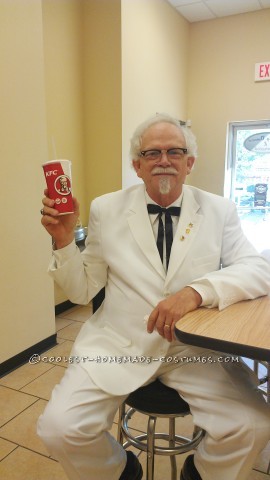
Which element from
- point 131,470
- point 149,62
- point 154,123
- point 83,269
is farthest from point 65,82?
point 131,470

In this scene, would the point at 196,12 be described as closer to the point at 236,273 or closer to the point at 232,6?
the point at 232,6

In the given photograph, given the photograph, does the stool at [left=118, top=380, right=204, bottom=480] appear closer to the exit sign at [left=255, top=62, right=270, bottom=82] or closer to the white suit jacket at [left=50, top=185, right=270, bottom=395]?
the white suit jacket at [left=50, top=185, right=270, bottom=395]

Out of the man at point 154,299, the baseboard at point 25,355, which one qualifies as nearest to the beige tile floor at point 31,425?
the baseboard at point 25,355

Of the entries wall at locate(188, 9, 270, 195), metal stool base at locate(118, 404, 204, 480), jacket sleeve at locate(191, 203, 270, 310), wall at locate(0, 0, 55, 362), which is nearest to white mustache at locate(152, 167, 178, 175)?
jacket sleeve at locate(191, 203, 270, 310)

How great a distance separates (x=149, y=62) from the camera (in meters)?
3.86

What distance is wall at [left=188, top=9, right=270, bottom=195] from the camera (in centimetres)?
453

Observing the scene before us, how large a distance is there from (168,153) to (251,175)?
3.86 meters

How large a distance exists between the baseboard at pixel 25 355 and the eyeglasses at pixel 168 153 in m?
1.72

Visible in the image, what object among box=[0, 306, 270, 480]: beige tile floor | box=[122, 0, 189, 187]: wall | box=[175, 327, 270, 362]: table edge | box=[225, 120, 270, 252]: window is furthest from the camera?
box=[225, 120, 270, 252]: window

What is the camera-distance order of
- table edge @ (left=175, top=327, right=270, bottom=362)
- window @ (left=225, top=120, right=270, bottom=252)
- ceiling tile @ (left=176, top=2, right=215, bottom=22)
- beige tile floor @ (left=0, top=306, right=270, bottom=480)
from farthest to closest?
window @ (left=225, top=120, right=270, bottom=252)
ceiling tile @ (left=176, top=2, right=215, bottom=22)
beige tile floor @ (left=0, top=306, right=270, bottom=480)
table edge @ (left=175, top=327, right=270, bottom=362)

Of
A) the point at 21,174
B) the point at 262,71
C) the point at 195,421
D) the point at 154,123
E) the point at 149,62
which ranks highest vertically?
the point at 262,71

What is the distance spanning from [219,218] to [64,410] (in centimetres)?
88

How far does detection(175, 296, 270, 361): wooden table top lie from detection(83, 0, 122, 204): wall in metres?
2.69

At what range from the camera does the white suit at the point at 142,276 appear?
3.92ft
